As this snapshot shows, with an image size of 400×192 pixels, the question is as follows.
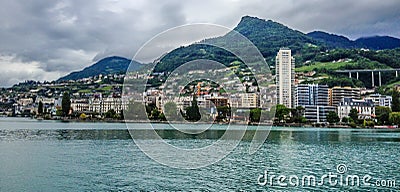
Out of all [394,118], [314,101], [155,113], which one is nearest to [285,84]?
[314,101]

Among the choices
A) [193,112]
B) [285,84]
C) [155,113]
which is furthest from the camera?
[285,84]

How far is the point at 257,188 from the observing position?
11.6 m

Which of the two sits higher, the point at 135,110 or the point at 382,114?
the point at 135,110

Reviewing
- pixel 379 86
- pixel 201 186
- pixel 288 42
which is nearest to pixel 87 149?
pixel 201 186

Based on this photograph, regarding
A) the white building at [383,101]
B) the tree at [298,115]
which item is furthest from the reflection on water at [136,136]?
the white building at [383,101]

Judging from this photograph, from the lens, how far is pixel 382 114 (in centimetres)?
6097

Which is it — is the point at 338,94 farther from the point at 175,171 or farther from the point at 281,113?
the point at 175,171

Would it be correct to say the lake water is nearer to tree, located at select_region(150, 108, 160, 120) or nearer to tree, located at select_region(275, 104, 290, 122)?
tree, located at select_region(150, 108, 160, 120)

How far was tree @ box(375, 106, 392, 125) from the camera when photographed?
60672mm

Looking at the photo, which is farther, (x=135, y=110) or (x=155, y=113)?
(x=155, y=113)

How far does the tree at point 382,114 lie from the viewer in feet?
199

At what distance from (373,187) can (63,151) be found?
1328 centimetres

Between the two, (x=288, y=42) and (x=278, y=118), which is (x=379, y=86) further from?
(x=288, y=42)

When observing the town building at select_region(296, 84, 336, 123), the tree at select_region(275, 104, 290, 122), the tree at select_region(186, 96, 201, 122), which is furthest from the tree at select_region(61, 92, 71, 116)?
the town building at select_region(296, 84, 336, 123)
